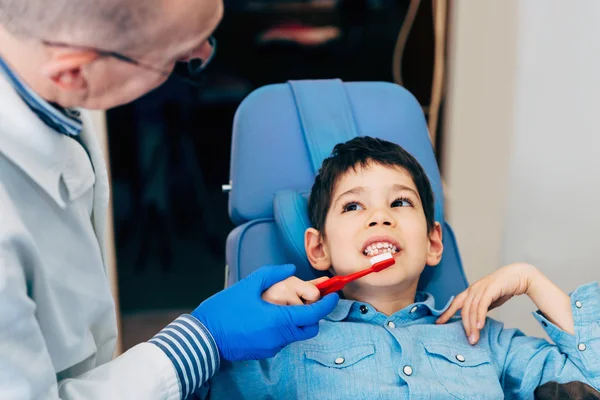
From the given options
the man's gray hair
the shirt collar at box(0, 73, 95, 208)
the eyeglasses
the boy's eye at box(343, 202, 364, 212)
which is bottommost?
the boy's eye at box(343, 202, 364, 212)

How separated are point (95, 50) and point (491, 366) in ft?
2.88

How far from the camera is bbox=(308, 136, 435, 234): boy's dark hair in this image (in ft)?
4.28

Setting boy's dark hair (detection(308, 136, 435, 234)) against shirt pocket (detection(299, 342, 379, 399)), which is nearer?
shirt pocket (detection(299, 342, 379, 399))

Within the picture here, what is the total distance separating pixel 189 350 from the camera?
89 cm

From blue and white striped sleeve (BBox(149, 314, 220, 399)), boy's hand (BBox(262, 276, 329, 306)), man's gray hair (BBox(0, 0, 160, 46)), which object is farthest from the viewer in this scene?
A: boy's hand (BBox(262, 276, 329, 306))

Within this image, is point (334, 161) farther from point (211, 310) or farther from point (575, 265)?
point (575, 265)

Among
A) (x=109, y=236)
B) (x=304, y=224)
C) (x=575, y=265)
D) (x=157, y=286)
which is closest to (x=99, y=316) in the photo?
(x=304, y=224)

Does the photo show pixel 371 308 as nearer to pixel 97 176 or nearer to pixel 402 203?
pixel 402 203

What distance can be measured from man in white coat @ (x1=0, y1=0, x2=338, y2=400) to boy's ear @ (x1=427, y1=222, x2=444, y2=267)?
1.74ft

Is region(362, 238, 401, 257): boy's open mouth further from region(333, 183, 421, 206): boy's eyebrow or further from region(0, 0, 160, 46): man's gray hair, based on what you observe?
region(0, 0, 160, 46): man's gray hair

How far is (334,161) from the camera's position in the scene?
1.34m

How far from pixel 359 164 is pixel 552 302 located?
1.43ft

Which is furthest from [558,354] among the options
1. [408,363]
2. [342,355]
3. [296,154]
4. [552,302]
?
[296,154]

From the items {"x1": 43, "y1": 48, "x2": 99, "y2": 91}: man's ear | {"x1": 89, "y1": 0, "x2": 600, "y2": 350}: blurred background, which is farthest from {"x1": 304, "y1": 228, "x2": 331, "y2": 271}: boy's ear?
{"x1": 89, "y1": 0, "x2": 600, "y2": 350}: blurred background
